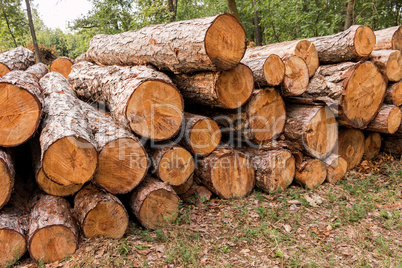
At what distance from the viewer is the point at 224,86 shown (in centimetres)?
325

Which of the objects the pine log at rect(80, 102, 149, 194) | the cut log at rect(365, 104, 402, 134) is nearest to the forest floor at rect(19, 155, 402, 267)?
the pine log at rect(80, 102, 149, 194)

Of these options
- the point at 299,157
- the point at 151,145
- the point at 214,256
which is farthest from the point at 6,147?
the point at 299,157

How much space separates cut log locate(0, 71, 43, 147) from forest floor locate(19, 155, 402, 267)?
1.18 meters

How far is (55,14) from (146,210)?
10.2 meters

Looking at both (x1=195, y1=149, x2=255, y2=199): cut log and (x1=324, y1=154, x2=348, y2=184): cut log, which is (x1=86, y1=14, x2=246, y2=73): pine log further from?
(x1=324, y1=154, x2=348, y2=184): cut log

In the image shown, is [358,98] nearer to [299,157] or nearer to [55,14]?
[299,157]

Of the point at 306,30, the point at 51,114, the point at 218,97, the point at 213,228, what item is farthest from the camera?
the point at 306,30

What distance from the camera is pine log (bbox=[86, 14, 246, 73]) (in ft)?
9.61

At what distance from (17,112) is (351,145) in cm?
464

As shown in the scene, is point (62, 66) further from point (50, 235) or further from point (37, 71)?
point (50, 235)

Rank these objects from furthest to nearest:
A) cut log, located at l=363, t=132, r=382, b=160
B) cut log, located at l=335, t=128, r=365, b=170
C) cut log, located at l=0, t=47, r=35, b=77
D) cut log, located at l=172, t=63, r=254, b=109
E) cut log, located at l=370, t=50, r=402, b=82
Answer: cut log, located at l=0, t=47, r=35, b=77
cut log, located at l=363, t=132, r=382, b=160
cut log, located at l=335, t=128, r=365, b=170
cut log, located at l=370, t=50, r=402, b=82
cut log, located at l=172, t=63, r=254, b=109

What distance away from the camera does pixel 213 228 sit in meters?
3.02

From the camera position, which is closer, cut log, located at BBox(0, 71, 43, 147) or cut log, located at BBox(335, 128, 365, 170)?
cut log, located at BBox(0, 71, 43, 147)

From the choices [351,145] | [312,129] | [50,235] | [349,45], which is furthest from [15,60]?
[351,145]
